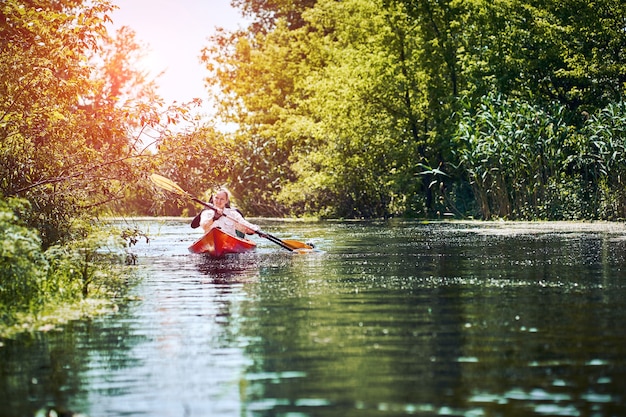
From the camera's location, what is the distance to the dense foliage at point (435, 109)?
3688 cm

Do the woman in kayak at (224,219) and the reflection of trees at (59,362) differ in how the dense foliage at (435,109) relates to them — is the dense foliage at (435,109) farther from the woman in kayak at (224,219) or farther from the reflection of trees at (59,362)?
the reflection of trees at (59,362)

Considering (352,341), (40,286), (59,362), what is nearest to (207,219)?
(40,286)

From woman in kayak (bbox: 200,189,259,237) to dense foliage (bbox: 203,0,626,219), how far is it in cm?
1412

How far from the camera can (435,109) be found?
4912 centimetres

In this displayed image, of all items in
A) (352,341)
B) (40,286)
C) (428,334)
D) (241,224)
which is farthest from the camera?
(241,224)

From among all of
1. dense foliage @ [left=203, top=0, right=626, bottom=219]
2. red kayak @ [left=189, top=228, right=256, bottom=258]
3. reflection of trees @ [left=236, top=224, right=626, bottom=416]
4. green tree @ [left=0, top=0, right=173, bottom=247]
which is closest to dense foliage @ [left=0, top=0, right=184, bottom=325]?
green tree @ [left=0, top=0, right=173, bottom=247]

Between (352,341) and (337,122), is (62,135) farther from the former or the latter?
(337,122)

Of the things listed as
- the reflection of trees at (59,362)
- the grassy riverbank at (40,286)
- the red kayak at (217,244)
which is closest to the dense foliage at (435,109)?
the red kayak at (217,244)

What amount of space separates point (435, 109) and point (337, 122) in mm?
4348

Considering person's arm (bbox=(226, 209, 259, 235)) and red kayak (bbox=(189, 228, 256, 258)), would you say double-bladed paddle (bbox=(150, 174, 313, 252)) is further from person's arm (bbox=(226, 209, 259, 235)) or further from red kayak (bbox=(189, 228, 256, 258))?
red kayak (bbox=(189, 228, 256, 258))

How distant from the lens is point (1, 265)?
11.4 meters

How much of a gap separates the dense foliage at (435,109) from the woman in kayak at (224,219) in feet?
46.3

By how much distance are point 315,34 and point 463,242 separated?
36636mm

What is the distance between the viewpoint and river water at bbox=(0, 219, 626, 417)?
669cm
